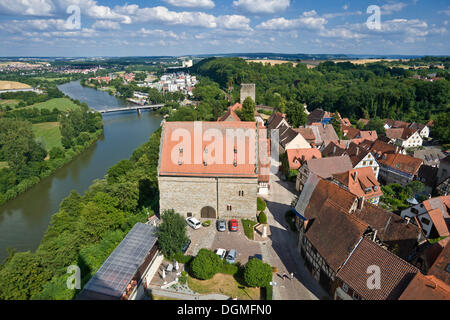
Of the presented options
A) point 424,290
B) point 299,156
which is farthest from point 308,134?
point 424,290

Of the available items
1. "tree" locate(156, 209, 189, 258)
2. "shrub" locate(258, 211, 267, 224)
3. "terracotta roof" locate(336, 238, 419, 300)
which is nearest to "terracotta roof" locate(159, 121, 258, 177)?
"shrub" locate(258, 211, 267, 224)

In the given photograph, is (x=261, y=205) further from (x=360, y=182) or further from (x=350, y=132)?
(x=350, y=132)

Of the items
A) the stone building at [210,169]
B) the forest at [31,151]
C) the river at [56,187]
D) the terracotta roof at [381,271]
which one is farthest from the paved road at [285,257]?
the forest at [31,151]

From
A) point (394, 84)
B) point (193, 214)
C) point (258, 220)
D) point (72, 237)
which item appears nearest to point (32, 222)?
point (72, 237)

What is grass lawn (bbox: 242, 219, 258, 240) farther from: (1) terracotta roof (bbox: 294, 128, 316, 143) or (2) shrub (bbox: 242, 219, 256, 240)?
(1) terracotta roof (bbox: 294, 128, 316, 143)

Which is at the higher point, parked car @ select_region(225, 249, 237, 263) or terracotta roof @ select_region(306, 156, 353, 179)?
terracotta roof @ select_region(306, 156, 353, 179)
